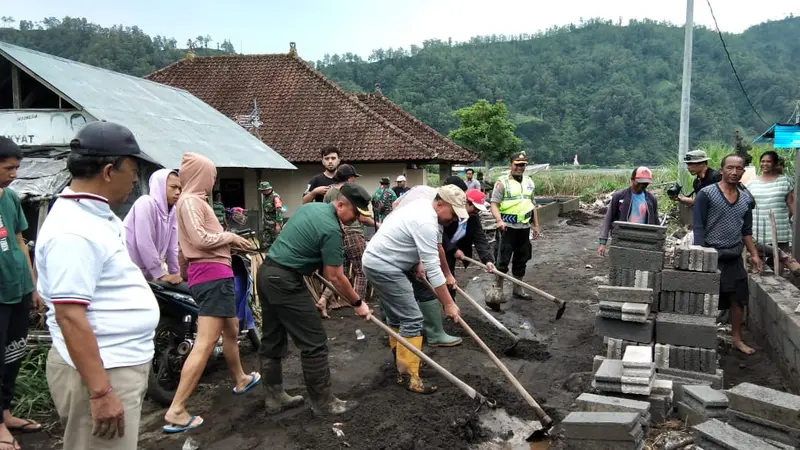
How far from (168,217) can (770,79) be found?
60.8 meters

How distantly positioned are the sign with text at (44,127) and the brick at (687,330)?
26.0ft

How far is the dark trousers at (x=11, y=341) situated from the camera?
11.2 ft

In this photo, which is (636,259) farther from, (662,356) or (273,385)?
(273,385)

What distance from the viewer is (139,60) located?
1382 inches

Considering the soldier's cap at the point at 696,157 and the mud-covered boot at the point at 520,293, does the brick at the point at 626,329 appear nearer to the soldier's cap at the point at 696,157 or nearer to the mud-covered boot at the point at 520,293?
the soldier's cap at the point at 696,157

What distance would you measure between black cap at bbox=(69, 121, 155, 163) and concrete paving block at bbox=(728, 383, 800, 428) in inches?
143

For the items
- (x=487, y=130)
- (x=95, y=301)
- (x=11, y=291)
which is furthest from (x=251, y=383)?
(x=487, y=130)

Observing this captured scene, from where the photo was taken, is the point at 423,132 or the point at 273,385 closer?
the point at 273,385

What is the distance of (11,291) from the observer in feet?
11.2

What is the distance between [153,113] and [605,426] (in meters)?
8.91

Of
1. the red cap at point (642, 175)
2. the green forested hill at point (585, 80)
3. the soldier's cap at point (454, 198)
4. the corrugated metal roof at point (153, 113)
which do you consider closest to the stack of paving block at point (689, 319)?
the red cap at point (642, 175)

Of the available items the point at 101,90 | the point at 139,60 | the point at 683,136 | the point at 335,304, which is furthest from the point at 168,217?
the point at 139,60

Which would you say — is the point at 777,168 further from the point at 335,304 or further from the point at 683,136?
the point at 683,136

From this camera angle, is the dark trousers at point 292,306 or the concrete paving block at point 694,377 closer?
the dark trousers at point 292,306
